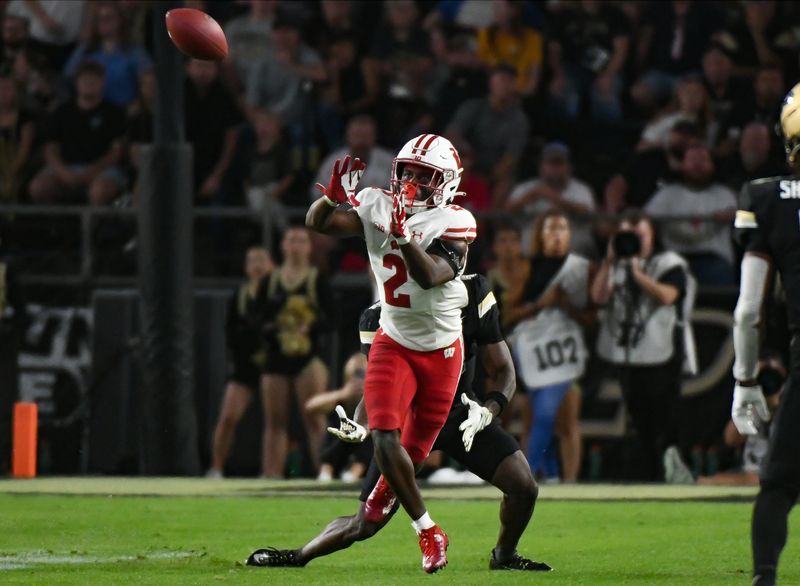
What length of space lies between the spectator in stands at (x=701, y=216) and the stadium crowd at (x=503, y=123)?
0.05 feet

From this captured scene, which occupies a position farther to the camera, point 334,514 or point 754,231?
point 334,514

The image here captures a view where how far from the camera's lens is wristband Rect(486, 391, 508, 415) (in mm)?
8008

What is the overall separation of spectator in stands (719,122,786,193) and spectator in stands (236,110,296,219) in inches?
146

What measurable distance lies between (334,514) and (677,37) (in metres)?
6.74

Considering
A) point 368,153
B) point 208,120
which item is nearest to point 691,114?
point 368,153

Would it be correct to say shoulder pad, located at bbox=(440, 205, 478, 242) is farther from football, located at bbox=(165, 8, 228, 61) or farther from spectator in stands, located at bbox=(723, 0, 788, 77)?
spectator in stands, located at bbox=(723, 0, 788, 77)

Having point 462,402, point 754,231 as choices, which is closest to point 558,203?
point 462,402

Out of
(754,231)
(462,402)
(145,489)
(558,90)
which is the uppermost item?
(558,90)

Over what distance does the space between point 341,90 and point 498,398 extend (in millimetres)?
8747

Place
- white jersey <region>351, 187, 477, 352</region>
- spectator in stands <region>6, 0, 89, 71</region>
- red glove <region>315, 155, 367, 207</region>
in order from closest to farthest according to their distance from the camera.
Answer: red glove <region>315, 155, 367, 207</region> → white jersey <region>351, 187, 477, 352</region> → spectator in stands <region>6, 0, 89, 71</region>

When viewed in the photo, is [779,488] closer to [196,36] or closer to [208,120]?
[196,36]

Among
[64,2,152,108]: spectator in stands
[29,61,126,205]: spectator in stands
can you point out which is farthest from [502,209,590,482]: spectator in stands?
[64,2,152,108]: spectator in stands

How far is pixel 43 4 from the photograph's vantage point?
17.5 metres

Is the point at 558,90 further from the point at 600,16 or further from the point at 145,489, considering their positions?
the point at 145,489
